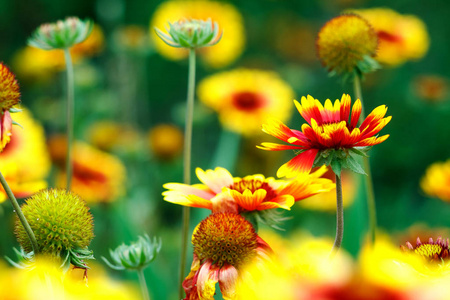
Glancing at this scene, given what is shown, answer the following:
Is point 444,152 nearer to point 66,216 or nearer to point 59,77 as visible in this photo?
point 59,77

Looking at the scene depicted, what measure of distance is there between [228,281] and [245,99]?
1167mm

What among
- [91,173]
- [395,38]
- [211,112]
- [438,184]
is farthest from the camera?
[211,112]

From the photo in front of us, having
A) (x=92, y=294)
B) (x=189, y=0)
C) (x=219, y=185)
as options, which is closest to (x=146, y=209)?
(x=189, y=0)

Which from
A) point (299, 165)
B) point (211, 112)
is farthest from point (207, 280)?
point (211, 112)

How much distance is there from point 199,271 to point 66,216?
126mm

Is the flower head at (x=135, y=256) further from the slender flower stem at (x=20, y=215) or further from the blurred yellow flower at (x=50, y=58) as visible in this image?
the blurred yellow flower at (x=50, y=58)

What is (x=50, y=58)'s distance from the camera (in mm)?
1854

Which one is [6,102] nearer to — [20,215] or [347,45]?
[20,215]

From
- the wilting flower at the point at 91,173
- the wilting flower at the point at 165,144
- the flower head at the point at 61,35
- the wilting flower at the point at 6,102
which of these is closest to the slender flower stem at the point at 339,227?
the wilting flower at the point at 6,102

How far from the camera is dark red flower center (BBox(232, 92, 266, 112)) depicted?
156 centimetres

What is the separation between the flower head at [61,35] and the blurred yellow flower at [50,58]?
3.02ft

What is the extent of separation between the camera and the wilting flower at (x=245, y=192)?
1.67ft

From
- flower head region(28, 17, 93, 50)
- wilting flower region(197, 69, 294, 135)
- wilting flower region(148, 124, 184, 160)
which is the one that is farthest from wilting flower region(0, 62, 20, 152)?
wilting flower region(148, 124, 184, 160)

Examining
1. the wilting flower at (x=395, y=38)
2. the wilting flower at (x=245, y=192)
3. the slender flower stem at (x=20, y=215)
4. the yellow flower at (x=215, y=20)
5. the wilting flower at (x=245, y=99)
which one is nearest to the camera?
the slender flower stem at (x=20, y=215)
